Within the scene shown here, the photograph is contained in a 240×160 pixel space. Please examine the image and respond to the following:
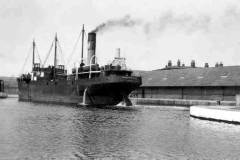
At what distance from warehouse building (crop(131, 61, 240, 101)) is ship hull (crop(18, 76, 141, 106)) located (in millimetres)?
10507

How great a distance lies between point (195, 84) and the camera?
61.0 metres

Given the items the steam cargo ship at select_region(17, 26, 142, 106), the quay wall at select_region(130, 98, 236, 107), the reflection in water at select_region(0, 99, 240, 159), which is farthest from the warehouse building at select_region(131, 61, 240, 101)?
the reflection in water at select_region(0, 99, 240, 159)

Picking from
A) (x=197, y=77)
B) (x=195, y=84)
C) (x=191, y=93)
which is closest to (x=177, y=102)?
(x=191, y=93)

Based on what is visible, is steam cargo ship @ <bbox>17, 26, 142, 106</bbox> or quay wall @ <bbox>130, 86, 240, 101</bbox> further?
quay wall @ <bbox>130, 86, 240, 101</bbox>

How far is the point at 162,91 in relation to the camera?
217ft

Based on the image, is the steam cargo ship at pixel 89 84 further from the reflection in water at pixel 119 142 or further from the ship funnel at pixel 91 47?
the reflection in water at pixel 119 142

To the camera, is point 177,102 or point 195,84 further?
point 195,84

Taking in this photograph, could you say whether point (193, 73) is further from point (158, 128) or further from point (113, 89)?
point (158, 128)

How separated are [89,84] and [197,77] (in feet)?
61.2

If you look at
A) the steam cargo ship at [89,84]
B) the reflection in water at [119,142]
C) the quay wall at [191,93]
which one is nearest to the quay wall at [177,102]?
the quay wall at [191,93]

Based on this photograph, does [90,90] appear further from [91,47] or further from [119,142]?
[119,142]

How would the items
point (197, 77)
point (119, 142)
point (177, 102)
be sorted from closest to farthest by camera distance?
point (119, 142), point (177, 102), point (197, 77)

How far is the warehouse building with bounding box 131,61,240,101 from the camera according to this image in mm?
57125

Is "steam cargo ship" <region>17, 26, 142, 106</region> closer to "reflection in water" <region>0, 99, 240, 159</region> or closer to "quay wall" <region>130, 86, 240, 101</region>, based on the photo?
"quay wall" <region>130, 86, 240, 101</region>
